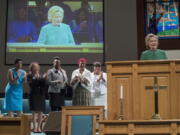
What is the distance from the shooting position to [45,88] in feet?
24.6

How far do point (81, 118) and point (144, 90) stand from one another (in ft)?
4.51

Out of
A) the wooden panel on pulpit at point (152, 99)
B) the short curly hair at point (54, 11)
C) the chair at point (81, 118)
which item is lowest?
the chair at point (81, 118)

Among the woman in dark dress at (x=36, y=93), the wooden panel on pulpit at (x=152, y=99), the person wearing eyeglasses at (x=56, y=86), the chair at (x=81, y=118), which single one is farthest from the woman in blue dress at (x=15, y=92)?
the wooden panel on pulpit at (x=152, y=99)

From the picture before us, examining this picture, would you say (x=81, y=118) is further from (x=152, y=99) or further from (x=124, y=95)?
(x=152, y=99)

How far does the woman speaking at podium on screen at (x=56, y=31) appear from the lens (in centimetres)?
1115

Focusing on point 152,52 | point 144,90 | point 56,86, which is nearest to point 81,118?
point 144,90

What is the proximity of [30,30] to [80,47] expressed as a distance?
1.57 meters

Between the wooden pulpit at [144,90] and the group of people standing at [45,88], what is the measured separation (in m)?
2.50

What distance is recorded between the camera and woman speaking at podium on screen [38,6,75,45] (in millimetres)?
11148

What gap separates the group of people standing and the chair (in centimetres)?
124

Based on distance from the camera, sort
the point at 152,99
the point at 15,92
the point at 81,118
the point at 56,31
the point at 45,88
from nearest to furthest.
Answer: the point at 152,99, the point at 81,118, the point at 15,92, the point at 45,88, the point at 56,31

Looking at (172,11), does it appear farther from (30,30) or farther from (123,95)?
(123,95)

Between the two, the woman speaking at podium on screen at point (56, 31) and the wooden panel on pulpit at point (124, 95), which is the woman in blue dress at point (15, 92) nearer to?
the wooden panel on pulpit at point (124, 95)

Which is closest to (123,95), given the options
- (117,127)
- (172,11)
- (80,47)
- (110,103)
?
(110,103)
